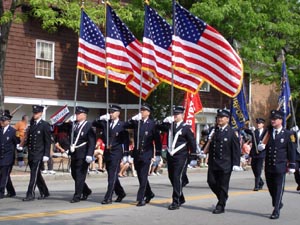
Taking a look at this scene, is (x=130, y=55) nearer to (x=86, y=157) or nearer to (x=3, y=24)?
(x=86, y=157)

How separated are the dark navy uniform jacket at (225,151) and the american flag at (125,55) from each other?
2338mm

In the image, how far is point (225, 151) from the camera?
454 inches

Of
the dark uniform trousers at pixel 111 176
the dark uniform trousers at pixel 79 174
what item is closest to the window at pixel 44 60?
the dark uniform trousers at pixel 79 174

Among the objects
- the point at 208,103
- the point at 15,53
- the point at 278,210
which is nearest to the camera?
the point at 278,210

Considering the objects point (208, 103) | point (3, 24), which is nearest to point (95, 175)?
point (3, 24)

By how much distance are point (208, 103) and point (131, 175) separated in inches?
497

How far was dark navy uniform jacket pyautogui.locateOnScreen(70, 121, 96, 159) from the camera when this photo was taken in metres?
12.4

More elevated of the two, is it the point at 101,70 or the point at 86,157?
the point at 101,70

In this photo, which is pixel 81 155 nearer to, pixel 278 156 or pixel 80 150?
pixel 80 150

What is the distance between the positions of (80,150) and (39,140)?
963 mm

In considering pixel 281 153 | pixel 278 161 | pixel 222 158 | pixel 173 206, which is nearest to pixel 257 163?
pixel 281 153

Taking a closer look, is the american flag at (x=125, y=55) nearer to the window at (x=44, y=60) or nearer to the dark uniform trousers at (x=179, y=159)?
the dark uniform trousers at (x=179, y=159)

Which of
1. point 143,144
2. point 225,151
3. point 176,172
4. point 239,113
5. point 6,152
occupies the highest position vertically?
point 239,113

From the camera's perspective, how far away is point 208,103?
32969 millimetres
